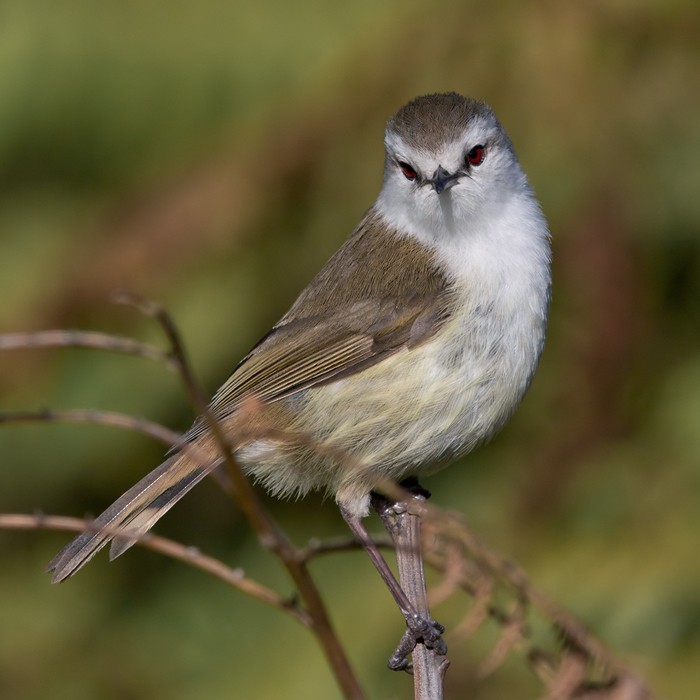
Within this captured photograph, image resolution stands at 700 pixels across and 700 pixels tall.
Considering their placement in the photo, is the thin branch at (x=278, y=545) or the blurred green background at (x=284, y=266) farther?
the blurred green background at (x=284, y=266)

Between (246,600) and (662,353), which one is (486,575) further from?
(246,600)

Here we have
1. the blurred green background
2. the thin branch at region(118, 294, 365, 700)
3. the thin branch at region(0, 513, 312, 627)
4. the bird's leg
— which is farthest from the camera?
the blurred green background

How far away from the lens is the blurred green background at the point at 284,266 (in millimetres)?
3607

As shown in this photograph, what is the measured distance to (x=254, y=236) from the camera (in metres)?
3.89

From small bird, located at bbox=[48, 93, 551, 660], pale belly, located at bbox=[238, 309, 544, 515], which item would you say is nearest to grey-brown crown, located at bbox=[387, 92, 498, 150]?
small bird, located at bbox=[48, 93, 551, 660]

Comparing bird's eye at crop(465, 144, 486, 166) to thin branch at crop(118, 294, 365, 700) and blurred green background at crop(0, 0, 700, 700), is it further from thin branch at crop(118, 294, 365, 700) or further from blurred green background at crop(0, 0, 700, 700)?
thin branch at crop(118, 294, 365, 700)

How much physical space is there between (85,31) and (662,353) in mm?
2376

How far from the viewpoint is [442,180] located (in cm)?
323

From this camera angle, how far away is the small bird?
304 centimetres

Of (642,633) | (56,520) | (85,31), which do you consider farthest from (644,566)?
(85,31)

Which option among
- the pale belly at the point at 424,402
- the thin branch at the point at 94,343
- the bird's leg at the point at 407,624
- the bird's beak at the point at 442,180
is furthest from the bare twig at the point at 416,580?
the bird's beak at the point at 442,180

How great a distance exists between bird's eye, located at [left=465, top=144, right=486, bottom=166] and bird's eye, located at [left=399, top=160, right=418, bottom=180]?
169mm

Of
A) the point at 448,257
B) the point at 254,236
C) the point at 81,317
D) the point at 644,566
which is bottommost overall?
the point at 81,317

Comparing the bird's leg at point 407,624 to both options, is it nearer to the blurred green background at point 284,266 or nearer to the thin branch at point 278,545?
the blurred green background at point 284,266
